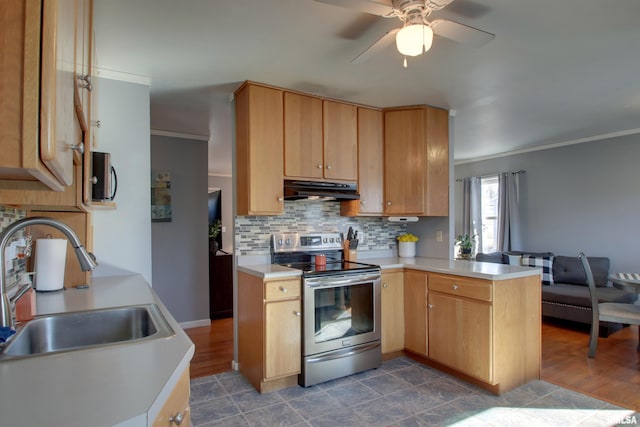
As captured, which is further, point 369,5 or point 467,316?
point 467,316

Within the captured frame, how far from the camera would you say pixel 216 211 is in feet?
25.9

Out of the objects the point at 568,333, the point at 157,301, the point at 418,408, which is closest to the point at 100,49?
the point at 157,301

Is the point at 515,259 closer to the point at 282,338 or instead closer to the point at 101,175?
the point at 282,338

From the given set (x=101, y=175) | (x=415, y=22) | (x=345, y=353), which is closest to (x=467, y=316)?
(x=345, y=353)

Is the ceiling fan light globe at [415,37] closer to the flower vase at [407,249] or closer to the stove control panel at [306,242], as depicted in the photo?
the stove control panel at [306,242]

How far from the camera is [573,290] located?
421 cm

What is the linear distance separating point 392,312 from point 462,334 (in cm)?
63

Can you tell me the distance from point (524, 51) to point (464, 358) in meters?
2.20

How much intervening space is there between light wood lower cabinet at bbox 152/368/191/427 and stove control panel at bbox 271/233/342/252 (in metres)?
2.04

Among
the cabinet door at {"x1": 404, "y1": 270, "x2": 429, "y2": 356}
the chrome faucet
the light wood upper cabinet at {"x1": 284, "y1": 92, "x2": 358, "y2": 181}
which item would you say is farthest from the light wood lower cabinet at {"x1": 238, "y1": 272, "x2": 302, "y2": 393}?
the chrome faucet

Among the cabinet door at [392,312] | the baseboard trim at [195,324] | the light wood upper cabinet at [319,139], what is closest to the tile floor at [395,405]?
the cabinet door at [392,312]

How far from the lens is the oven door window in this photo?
270cm

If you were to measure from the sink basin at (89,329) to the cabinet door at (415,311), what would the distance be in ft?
7.30

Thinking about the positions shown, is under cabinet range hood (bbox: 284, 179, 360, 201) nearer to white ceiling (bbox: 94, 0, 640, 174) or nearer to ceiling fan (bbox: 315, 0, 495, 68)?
white ceiling (bbox: 94, 0, 640, 174)
